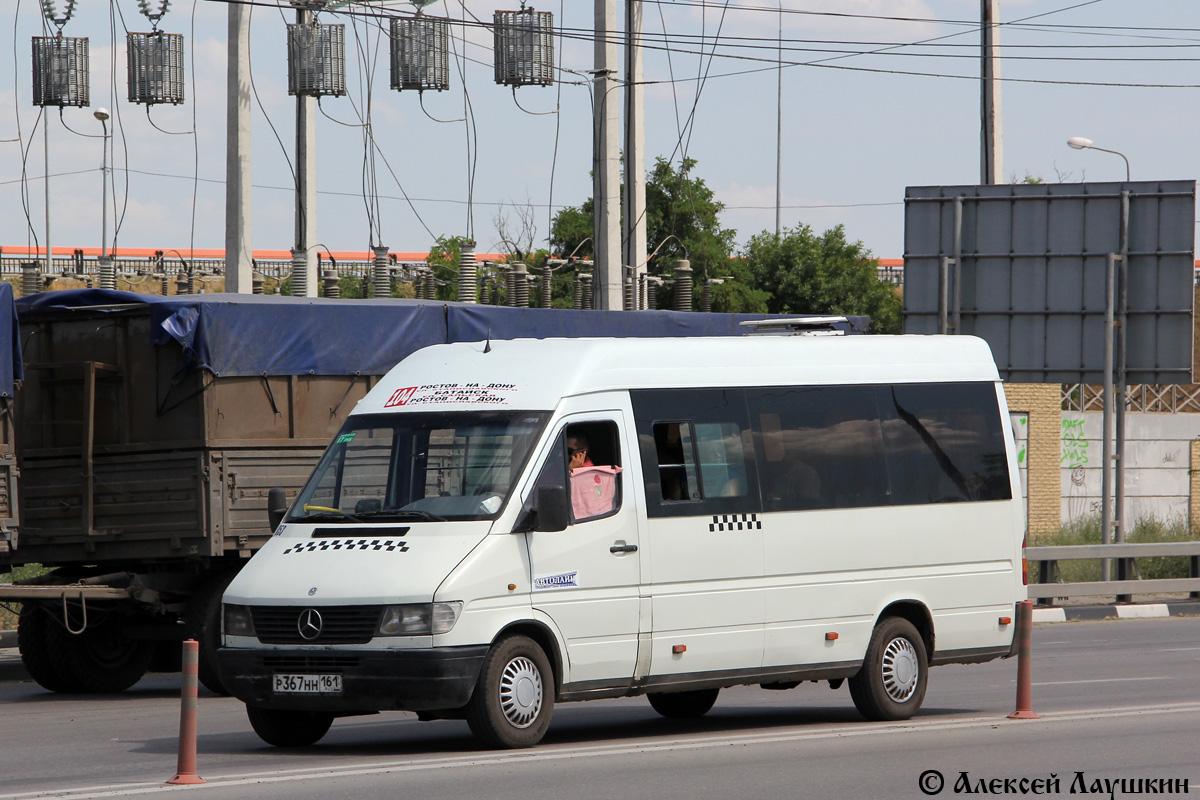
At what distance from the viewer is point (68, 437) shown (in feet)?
45.5

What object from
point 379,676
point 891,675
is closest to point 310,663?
point 379,676

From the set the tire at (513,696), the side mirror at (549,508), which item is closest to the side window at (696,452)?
the side mirror at (549,508)

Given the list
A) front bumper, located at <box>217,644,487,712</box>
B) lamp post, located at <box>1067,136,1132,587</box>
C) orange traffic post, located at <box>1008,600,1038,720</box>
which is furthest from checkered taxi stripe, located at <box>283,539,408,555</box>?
lamp post, located at <box>1067,136,1132,587</box>

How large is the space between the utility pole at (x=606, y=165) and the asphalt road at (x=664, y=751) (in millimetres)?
7233

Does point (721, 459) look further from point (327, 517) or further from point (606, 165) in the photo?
point (606, 165)

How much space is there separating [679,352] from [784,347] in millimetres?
959

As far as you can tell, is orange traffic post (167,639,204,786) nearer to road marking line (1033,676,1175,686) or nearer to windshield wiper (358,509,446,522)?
windshield wiper (358,509,446,522)

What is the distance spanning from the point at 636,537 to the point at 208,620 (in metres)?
4.93

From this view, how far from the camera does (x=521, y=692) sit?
9.16 meters

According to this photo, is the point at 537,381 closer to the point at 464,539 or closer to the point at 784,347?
the point at 464,539

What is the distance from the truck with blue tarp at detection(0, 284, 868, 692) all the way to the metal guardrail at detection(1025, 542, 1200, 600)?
8906mm

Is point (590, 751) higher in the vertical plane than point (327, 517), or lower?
lower

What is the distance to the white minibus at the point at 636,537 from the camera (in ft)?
29.5

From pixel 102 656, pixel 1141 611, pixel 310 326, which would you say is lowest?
pixel 1141 611
